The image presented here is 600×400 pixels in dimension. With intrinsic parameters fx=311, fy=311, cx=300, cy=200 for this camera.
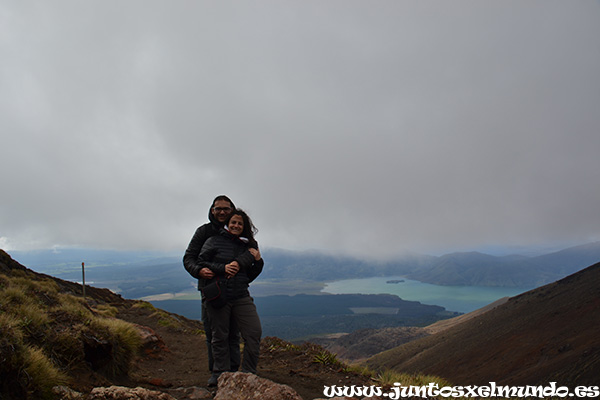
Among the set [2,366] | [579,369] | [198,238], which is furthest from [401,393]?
[579,369]

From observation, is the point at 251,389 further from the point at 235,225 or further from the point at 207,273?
the point at 235,225

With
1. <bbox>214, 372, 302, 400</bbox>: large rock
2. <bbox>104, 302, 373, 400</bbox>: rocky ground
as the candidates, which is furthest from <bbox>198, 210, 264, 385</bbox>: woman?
<bbox>214, 372, 302, 400</bbox>: large rock

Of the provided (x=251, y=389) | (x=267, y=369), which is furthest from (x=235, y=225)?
(x=267, y=369)

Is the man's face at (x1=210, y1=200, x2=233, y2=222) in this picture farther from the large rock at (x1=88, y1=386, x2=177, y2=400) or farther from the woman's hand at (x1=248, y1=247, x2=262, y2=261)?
the large rock at (x1=88, y1=386, x2=177, y2=400)

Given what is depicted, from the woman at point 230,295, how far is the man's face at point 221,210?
243 millimetres

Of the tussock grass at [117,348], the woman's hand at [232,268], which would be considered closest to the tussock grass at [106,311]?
the tussock grass at [117,348]

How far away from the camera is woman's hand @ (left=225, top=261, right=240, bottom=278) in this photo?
457cm

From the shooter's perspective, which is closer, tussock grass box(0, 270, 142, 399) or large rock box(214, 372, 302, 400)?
tussock grass box(0, 270, 142, 399)

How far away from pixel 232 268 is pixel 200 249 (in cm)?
89

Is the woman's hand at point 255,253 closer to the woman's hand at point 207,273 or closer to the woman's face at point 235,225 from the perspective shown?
the woman's face at point 235,225

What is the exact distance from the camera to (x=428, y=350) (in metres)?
53.0

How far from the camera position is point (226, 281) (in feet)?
15.2

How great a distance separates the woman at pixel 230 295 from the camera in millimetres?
4629

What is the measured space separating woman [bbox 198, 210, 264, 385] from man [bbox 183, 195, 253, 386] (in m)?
0.14
